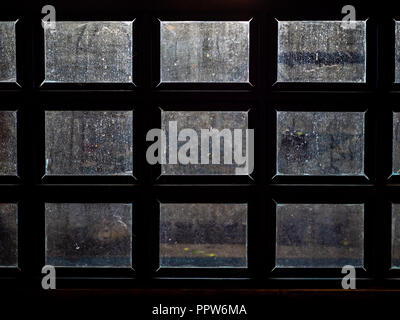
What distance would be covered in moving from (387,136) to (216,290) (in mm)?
1024

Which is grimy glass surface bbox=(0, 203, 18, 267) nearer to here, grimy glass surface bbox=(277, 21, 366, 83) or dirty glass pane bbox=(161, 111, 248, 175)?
dirty glass pane bbox=(161, 111, 248, 175)

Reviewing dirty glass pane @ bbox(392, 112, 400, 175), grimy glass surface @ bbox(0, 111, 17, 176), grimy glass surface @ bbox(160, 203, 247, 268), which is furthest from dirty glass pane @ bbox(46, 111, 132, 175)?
dirty glass pane @ bbox(392, 112, 400, 175)

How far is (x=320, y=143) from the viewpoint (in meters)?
Result: 1.83

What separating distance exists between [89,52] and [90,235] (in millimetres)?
823

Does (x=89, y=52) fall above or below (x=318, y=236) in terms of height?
above

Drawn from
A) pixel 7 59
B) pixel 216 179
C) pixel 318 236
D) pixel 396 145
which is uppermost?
pixel 7 59

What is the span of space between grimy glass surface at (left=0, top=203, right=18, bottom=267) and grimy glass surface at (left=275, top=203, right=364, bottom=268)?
119cm

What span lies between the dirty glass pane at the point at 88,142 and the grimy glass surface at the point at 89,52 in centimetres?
16

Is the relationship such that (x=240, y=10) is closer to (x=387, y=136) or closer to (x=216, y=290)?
(x=387, y=136)

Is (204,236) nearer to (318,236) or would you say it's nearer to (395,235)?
(318,236)

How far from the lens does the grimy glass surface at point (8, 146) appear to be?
1.83 meters

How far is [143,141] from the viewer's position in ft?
5.99

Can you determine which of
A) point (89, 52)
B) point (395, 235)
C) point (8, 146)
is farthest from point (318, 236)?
point (8, 146)
